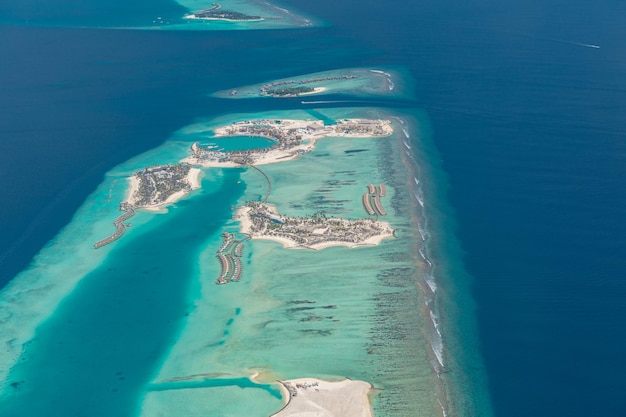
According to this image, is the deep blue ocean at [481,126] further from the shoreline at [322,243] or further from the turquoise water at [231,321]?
the shoreline at [322,243]

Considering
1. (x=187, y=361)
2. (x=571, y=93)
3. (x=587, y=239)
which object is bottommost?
(x=187, y=361)

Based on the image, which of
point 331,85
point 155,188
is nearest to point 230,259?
point 155,188

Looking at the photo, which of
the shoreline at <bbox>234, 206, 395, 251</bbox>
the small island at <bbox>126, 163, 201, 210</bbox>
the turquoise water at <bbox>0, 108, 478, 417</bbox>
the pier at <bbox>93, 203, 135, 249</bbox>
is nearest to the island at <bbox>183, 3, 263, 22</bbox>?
the small island at <bbox>126, 163, 201, 210</bbox>

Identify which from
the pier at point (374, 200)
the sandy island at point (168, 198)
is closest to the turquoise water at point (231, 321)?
the pier at point (374, 200)

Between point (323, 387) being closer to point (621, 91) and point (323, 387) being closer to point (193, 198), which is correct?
point (193, 198)

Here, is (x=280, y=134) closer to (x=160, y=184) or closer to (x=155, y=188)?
(x=160, y=184)

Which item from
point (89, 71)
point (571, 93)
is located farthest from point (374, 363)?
point (89, 71)
